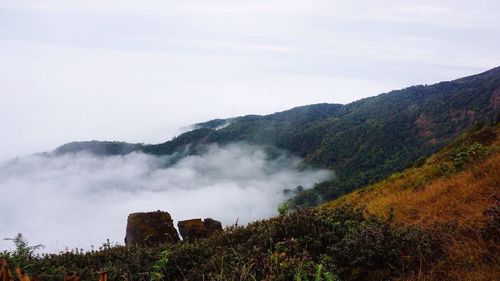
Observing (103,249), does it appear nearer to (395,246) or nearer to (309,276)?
(309,276)

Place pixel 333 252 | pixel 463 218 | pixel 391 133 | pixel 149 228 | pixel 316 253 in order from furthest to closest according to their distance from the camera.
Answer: pixel 391 133, pixel 149 228, pixel 463 218, pixel 316 253, pixel 333 252

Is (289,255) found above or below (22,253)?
below

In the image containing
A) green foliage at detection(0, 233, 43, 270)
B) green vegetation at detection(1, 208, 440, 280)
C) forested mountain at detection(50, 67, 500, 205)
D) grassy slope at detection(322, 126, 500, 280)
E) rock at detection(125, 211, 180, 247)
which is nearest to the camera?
grassy slope at detection(322, 126, 500, 280)

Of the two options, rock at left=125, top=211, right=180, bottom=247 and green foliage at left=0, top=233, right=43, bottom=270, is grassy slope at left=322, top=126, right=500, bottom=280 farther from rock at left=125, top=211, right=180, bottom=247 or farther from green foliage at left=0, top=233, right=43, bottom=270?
green foliage at left=0, top=233, right=43, bottom=270

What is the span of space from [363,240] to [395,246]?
373 millimetres

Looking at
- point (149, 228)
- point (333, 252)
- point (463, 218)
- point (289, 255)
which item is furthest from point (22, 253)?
point (463, 218)

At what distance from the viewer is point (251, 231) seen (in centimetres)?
680

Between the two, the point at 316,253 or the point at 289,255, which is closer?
the point at 289,255

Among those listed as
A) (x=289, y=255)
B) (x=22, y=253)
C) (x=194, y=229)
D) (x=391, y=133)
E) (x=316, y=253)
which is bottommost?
(x=391, y=133)

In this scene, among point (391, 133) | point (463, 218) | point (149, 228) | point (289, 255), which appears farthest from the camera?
point (391, 133)

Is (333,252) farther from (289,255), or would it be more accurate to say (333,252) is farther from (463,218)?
(463,218)

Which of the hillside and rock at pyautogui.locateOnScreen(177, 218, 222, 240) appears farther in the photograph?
rock at pyautogui.locateOnScreen(177, 218, 222, 240)

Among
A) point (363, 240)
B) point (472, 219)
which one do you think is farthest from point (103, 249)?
point (472, 219)

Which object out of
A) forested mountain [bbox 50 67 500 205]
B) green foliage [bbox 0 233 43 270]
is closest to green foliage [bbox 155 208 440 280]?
green foliage [bbox 0 233 43 270]
